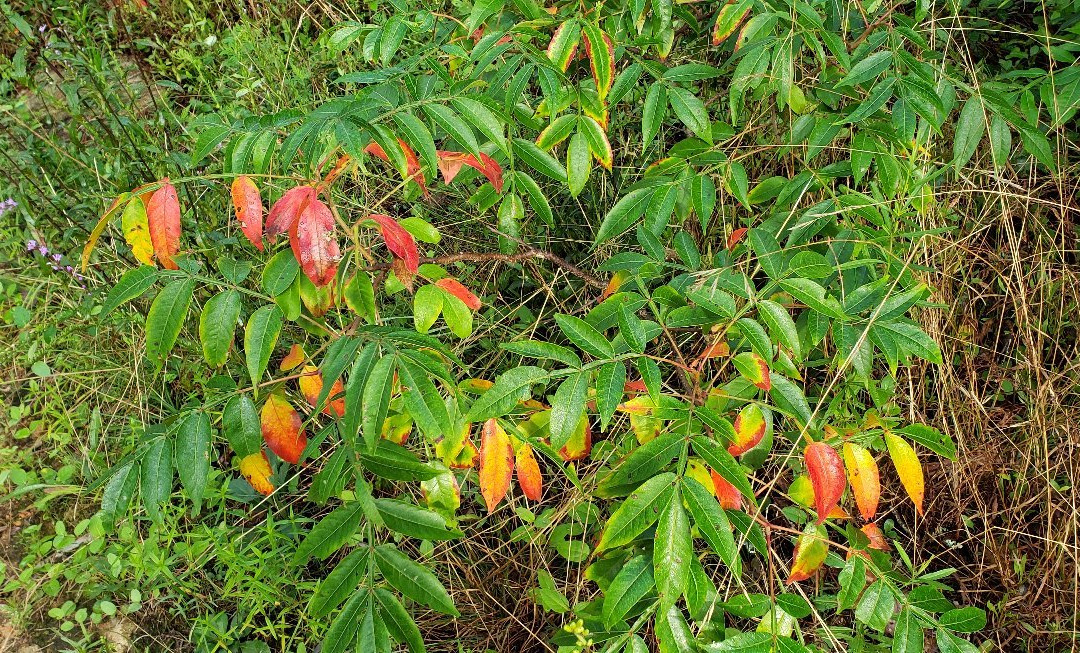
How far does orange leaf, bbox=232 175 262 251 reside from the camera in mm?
1124

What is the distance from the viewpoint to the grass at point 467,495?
1.69 m

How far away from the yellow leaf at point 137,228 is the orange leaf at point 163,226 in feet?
0.09

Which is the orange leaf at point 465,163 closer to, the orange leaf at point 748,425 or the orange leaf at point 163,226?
the orange leaf at point 163,226

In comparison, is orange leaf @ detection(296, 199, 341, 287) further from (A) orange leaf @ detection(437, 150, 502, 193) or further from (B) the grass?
(B) the grass

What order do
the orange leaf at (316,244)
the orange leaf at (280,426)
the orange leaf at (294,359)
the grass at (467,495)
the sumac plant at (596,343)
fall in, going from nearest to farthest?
the sumac plant at (596,343), the orange leaf at (316,244), the orange leaf at (280,426), the orange leaf at (294,359), the grass at (467,495)

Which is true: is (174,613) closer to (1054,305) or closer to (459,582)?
(459,582)

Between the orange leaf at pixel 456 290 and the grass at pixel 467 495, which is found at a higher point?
the orange leaf at pixel 456 290

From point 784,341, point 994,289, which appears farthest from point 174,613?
point 994,289

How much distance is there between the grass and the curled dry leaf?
69cm

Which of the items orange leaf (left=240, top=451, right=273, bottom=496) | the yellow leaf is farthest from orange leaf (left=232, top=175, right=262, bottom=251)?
orange leaf (left=240, top=451, right=273, bottom=496)

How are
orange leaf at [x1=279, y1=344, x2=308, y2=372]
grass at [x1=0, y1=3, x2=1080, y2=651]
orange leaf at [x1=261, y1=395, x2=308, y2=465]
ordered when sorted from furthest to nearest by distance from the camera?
grass at [x1=0, y1=3, x2=1080, y2=651] < orange leaf at [x1=279, y1=344, x2=308, y2=372] < orange leaf at [x1=261, y1=395, x2=308, y2=465]

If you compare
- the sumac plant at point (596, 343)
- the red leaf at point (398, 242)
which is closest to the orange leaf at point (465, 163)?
the sumac plant at point (596, 343)

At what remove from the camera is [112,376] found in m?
2.08

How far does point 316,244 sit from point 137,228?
1.02 feet
